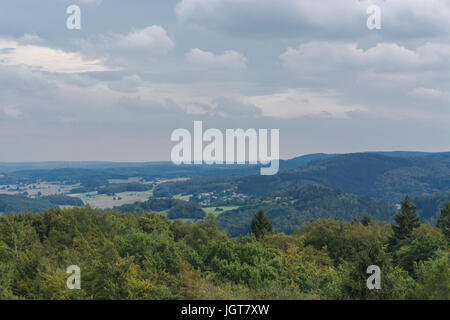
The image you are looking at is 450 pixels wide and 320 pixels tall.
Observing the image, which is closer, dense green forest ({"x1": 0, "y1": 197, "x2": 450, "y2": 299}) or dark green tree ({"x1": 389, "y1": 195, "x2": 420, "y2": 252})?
dense green forest ({"x1": 0, "y1": 197, "x2": 450, "y2": 299})

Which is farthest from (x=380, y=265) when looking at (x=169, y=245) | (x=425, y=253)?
(x=425, y=253)

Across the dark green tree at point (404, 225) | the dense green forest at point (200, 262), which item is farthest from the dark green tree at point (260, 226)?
the dark green tree at point (404, 225)

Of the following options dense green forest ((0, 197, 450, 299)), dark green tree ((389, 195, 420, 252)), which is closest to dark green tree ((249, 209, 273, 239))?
dense green forest ((0, 197, 450, 299))

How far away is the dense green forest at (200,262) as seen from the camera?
2552cm

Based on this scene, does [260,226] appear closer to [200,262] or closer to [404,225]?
[404,225]

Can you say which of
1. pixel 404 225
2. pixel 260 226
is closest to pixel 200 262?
pixel 260 226

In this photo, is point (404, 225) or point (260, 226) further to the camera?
point (260, 226)

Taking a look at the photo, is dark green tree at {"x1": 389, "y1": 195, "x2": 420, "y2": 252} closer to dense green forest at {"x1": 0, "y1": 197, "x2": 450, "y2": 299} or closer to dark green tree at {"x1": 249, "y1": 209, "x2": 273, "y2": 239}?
dense green forest at {"x1": 0, "y1": 197, "x2": 450, "y2": 299}

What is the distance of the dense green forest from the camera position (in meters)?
25.5

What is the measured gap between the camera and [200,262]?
43250mm

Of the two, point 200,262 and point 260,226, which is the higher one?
point 200,262

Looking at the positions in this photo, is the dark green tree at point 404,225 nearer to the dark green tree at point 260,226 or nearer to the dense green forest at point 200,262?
the dense green forest at point 200,262

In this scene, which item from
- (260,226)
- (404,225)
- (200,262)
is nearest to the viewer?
(200,262)
